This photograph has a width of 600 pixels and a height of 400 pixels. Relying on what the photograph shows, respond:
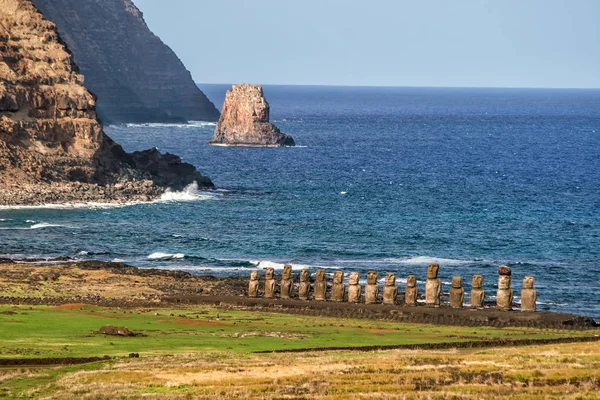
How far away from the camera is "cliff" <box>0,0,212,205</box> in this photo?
130 metres

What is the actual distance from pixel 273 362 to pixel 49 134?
94290mm

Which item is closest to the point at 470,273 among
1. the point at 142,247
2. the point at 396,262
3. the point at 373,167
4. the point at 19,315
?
the point at 396,262

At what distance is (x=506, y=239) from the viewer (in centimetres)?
10944

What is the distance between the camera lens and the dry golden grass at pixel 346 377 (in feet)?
130

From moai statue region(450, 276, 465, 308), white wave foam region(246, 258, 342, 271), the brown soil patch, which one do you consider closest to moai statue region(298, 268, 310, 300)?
moai statue region(450, 276, 465, 308)

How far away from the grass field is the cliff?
71.0 meters

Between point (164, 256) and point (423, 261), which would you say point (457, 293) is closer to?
point (423, 261)

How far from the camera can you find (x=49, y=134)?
13562cm

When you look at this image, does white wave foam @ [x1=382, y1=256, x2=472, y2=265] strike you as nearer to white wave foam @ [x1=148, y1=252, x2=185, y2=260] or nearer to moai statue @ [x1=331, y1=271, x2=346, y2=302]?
white wave foam @ [x1=148, y1=252, x2=185, y2=260]

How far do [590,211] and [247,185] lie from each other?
46.2 metres

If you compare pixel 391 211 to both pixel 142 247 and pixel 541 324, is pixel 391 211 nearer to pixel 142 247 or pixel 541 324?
pixel 142 247

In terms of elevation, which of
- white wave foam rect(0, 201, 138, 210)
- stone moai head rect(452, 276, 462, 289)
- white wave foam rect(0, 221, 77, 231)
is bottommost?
white wave foam rect(0, 201, 138, 210)

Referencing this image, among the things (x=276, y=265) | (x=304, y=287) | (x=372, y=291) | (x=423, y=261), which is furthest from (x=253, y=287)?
(x=423, y=261)

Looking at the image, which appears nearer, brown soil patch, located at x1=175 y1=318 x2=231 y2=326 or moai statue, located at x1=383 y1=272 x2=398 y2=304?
brown soil patch, located at x1=175 y1=318 x2=231 y2=326
